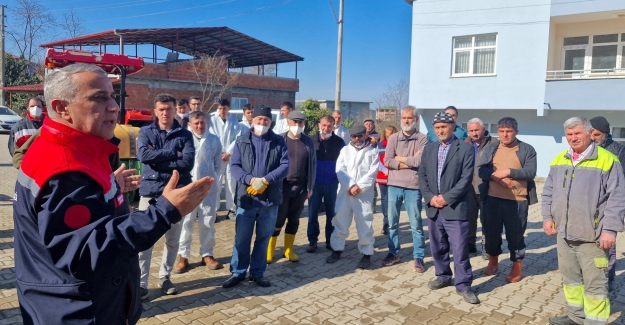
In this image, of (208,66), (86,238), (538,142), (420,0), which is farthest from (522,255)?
(208,66)

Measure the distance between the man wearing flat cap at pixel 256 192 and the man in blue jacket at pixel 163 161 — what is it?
614mm

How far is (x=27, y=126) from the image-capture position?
5.72 meters

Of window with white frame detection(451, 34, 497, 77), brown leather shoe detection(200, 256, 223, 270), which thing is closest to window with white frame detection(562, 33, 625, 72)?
window with white frame detection(451, 34, 497, 77)

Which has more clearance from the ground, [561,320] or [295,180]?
[295,180]

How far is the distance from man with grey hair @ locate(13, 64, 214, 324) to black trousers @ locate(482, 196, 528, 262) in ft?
14.8

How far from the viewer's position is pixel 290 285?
502 cm

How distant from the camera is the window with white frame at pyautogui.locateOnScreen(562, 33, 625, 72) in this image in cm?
1459

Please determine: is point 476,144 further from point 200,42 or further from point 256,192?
point 200,42

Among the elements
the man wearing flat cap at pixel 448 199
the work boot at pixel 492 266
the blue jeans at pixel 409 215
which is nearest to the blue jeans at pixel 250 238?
the blue jeans at pixel 409 215

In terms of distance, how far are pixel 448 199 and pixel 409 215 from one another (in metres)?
1.00

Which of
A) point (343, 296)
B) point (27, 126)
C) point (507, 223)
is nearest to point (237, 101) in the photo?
point (27, 126)

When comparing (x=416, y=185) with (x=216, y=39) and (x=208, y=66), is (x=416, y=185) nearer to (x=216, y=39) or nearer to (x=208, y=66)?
(x=208, y=66)

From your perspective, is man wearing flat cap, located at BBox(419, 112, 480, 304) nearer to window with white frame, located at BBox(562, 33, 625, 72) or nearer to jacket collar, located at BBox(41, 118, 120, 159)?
jacket collar, located at BBox(41, 118, 120, 159)

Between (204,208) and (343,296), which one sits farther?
(204,208)
